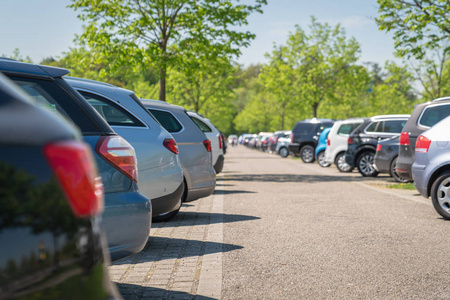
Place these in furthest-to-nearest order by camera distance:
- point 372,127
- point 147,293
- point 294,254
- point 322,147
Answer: point 322,147, point 372,127, point 294,254, point 147,293

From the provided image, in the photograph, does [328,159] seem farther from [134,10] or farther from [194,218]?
[194,218]

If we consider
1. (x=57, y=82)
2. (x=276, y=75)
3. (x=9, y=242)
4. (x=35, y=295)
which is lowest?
(x=35, y=295)

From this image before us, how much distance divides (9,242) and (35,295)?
17cm

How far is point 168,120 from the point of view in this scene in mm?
10094

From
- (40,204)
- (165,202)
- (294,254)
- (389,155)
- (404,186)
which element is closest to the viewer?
(40,204)

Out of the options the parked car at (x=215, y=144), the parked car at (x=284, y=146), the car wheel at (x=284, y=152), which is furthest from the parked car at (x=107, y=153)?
the car wheel at (x=284, y=152)

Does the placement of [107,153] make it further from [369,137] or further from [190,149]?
[369,137]

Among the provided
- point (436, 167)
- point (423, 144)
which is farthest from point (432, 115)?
point (436, 167)

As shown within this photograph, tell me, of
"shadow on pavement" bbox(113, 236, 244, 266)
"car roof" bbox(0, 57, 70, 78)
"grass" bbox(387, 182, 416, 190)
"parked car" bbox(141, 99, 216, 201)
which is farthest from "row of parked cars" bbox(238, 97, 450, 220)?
"car roof" bbox(0, 57, 70, 78)

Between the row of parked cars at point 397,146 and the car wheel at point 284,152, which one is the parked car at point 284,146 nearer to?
the car wheel at point 284,152

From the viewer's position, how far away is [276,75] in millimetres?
47562

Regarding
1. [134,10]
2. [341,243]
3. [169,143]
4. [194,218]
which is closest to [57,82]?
[169,143]

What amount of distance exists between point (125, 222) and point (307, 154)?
27903 mm

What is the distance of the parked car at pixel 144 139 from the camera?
22.2ft
